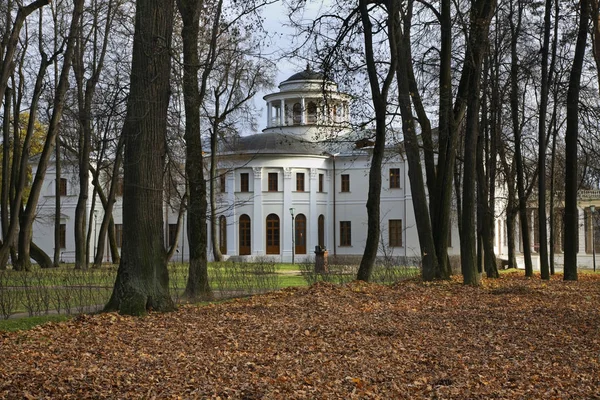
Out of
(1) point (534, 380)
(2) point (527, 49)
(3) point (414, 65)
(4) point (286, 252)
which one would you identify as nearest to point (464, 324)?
(1) point (534, 380)

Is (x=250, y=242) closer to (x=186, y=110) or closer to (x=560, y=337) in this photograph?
(x=186, y=110)

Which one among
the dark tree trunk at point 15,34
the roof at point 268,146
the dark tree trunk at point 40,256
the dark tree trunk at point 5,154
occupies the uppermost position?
the roof at point 268,146

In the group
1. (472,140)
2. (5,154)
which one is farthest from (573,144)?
(5,154)

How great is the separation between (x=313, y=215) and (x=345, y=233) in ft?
8.78

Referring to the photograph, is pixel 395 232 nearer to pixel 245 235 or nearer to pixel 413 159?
pixel 245 235

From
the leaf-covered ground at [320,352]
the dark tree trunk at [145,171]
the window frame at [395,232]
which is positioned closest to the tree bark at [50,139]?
the dark tree trunk at [145,171]

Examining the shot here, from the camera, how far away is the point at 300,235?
48.6 meters

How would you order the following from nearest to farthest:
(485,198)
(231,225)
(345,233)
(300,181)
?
(485,198) → (231,225) → (300,181) → (345,233)

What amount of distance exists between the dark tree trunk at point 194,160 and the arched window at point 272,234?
32.7 m

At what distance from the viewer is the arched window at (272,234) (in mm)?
48172

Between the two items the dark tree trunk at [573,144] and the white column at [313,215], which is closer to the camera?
the dark tree trunk at [573,144]

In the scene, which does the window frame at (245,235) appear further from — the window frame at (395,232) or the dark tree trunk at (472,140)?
the dark tree trunk at (472,140)

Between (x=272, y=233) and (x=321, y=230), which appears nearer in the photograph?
(x=272, y=233)

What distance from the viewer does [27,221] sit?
25.9m
